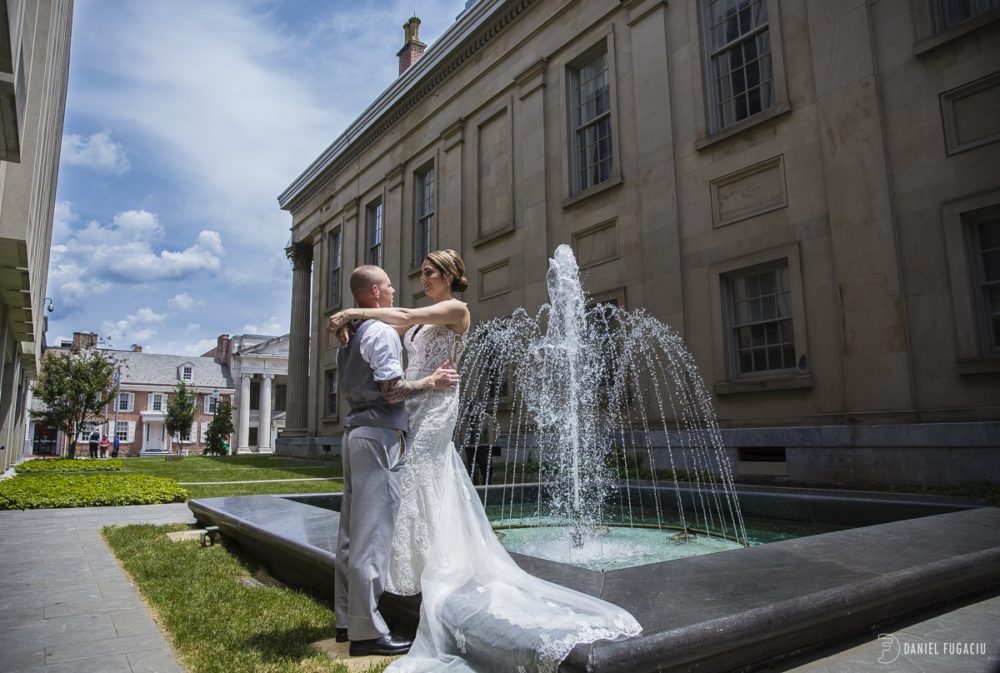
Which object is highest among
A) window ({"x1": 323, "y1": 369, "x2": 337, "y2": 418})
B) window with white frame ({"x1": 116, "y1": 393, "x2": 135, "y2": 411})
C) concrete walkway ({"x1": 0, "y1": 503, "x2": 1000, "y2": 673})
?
window with white frame ({"x1": 116, "y1": 393, "x2": 135, "y2": 411})

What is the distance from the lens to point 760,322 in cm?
1167

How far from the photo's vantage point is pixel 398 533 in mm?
3266

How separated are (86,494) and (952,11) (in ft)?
52.8

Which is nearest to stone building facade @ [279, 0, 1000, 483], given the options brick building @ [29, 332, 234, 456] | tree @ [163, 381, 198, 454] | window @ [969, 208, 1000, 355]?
window @ [969, 208, 1000, 355]

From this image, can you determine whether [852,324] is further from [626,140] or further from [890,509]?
[626,140]

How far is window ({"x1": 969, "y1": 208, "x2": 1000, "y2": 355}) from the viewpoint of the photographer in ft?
29.0

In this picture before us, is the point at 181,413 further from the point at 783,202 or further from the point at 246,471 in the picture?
the point at 783,202

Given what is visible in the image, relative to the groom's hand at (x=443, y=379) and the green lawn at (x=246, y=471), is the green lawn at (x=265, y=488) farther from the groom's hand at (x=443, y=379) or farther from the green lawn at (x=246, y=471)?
the groom's hand at (x=443, y=379)

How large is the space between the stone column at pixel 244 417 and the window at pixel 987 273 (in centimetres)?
5785

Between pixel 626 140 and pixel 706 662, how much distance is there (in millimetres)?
13526

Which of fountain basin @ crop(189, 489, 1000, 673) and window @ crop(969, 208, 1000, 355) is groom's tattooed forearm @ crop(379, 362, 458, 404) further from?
window @ crop(969, 208, 1000, 355)

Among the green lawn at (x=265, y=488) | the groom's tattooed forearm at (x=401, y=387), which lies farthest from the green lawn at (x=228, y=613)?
the green lawn at (x=265, y=488)

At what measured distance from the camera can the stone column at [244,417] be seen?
2301 inches

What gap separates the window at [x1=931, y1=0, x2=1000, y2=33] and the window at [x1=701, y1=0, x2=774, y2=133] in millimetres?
2695
